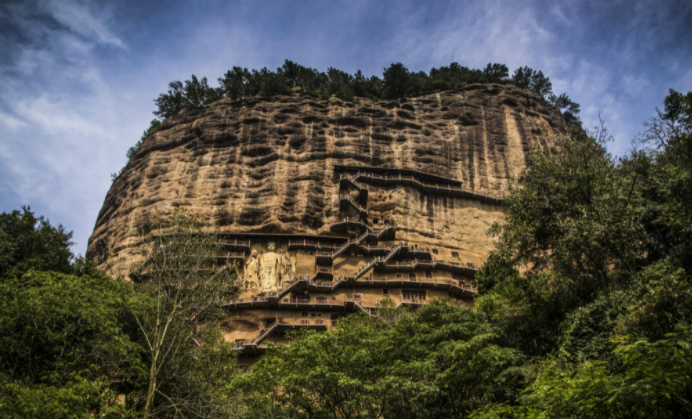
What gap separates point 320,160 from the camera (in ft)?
148

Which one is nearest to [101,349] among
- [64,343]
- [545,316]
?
[64,343]

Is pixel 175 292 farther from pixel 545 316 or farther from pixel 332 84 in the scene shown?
pixel 332 84

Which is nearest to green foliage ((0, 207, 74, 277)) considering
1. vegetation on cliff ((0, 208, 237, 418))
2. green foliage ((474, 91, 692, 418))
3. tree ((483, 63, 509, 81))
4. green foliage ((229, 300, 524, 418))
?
vegetation on cliff ((0, 208, 237, 418))

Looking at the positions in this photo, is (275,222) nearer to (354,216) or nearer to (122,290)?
(354,216)

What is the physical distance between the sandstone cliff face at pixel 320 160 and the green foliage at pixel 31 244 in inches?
362

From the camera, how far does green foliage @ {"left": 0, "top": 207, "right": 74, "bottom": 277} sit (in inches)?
1043

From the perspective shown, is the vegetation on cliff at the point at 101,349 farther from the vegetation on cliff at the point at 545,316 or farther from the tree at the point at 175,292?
the vegetation on cliff at the point at 545,316

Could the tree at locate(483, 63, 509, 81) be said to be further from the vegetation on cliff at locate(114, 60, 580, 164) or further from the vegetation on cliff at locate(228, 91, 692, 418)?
the vegetation on cliff at locate(228, 91, 692, 418)

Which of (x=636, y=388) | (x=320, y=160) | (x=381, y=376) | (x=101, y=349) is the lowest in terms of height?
(x=636, y=388)

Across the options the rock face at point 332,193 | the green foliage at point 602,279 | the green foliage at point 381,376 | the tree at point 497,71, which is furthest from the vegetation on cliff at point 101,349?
the tree at point 497,71

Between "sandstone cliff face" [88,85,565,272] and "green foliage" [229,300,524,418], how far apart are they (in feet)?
75.8

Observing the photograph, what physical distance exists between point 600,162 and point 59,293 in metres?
21.7

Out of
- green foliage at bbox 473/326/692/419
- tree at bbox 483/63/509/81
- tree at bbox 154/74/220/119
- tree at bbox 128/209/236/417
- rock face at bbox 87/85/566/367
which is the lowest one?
green foliage at bbox 473/326/692/419

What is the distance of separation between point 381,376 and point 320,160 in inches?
1170
